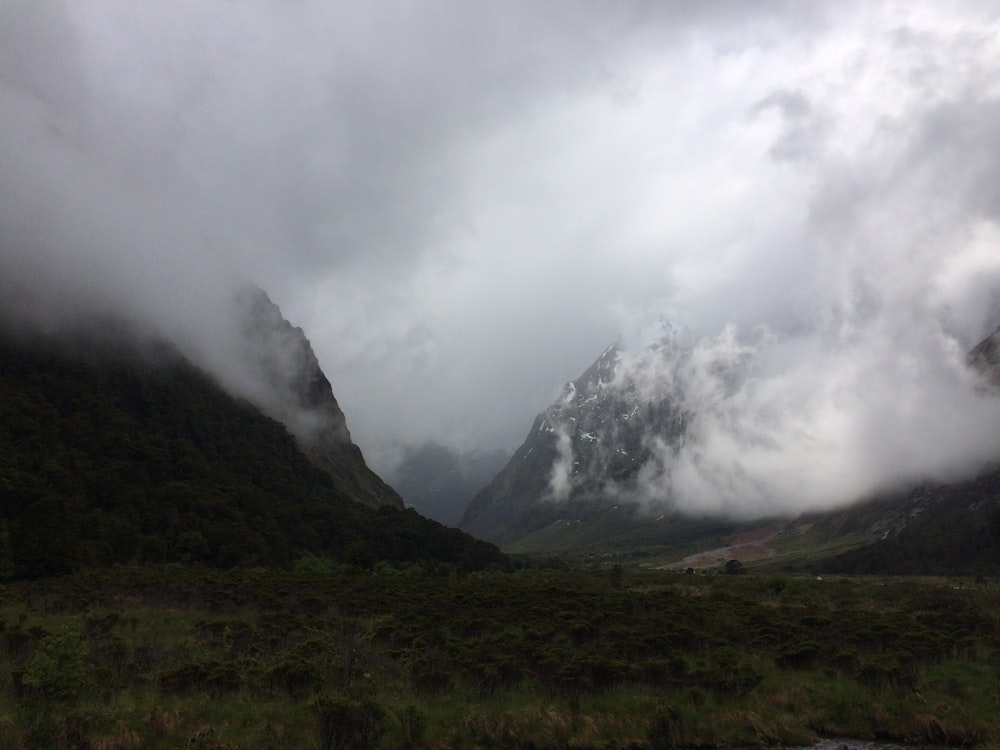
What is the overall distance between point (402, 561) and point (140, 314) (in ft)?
230

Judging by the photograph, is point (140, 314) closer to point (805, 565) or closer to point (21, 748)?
point (21, 748)

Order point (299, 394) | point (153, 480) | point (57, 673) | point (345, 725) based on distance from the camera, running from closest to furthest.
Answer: point (57, 673), point (345, 725), point (153, 480), point (299, 394)

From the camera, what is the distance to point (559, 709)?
23594 millimetres

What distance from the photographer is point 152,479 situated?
3219 inches

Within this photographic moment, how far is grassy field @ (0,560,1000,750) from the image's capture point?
63.4 ft

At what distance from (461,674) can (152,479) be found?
69.1 meters

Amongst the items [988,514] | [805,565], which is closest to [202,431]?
[805,565]

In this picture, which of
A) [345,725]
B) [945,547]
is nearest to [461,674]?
[345,725]

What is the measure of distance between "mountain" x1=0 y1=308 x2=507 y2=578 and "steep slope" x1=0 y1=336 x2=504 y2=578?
193mm

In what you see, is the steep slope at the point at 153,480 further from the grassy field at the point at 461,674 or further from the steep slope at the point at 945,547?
the steep slope at the point at 945,547

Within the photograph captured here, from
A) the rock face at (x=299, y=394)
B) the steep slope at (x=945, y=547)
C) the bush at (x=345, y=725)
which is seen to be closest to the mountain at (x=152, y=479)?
the rock face at (x=299, y=394)

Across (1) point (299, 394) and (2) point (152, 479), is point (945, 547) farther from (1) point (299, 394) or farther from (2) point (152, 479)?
(2) point (152, 479)

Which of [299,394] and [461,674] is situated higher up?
[299,394]

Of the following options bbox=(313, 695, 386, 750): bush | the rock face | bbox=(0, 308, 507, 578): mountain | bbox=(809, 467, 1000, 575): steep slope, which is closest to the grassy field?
bbox=(313, 695, 386, 750): bush
